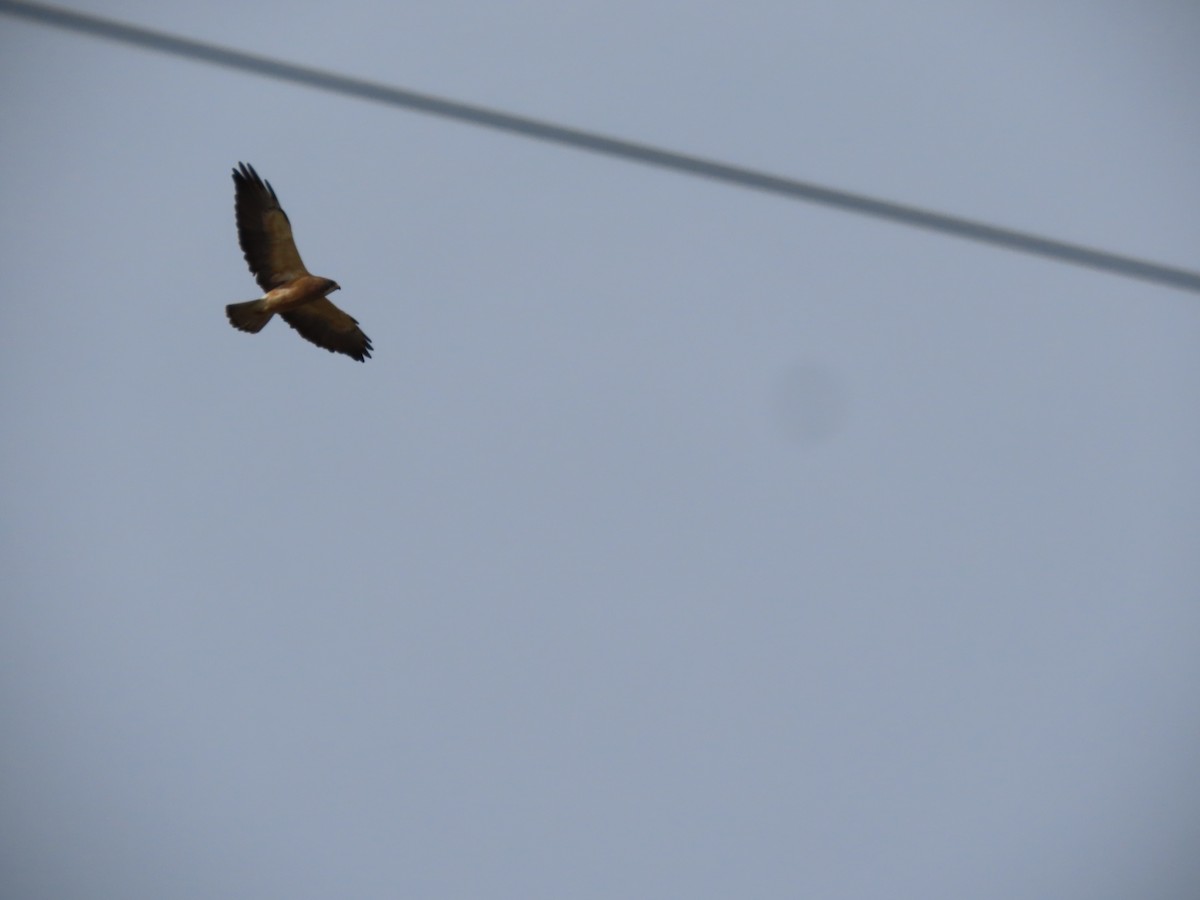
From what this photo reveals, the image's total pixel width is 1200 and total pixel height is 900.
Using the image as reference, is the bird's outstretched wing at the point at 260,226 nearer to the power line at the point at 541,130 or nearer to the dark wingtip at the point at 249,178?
the dark wingtip at the point at 249,178

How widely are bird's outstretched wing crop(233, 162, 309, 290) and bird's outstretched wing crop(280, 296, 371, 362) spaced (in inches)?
24.1

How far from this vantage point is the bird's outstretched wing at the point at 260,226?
26.0ft

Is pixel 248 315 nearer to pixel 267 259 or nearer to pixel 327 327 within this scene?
pixel 267 259

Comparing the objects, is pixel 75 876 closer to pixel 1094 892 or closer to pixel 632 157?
pixel 1094 892

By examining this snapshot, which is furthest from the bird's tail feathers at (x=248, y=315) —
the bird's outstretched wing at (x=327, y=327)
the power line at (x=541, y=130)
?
the power line at (x=541, y=130)

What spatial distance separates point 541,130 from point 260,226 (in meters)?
3.51

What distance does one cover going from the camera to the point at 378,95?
193 inches

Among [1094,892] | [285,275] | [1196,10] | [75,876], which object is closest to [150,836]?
[75,876]

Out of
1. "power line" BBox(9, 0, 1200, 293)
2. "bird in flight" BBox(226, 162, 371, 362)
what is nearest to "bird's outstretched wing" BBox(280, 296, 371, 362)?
"bird in flight" BBox(226, 162, 371, 362)

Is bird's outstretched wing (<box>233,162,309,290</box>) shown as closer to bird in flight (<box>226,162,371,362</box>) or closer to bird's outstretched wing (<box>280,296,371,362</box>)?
bird in flight (<box>226,162,371,362</box>)

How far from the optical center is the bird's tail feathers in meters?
7.95

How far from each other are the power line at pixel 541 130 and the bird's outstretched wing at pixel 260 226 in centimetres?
306

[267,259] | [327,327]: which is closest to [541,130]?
[267,259]

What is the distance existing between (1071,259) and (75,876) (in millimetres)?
21793
